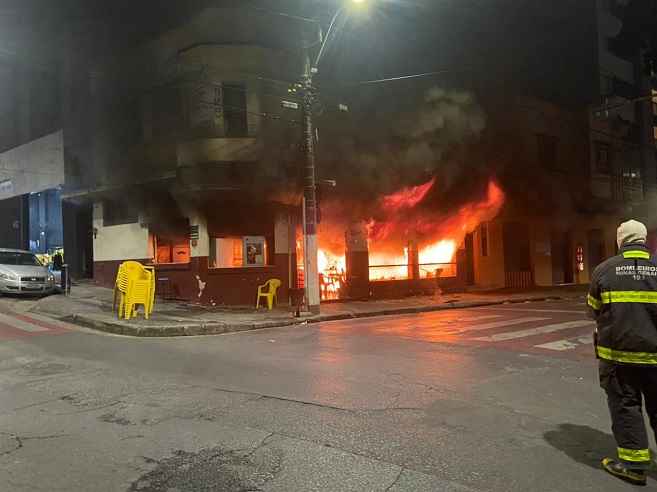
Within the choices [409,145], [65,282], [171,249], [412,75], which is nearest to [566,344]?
[409,145]

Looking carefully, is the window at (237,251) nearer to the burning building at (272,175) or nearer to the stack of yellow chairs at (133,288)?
the burning building at (272,175)

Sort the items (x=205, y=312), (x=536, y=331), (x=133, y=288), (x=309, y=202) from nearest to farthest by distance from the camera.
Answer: (x=536, y=331), (x=133, y=288), (x=309, y=202), (x=205, y=312)

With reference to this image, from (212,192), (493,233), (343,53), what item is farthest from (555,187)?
(212,192)

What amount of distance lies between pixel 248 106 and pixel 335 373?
10.9 meters

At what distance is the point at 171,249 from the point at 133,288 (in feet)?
16.1

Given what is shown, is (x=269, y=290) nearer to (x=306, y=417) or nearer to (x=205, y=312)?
(x=205, y=312)

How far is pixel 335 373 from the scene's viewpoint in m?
7.00

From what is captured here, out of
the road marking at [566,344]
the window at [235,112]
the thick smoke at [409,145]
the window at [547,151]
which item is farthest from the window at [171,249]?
the window at [547,151]

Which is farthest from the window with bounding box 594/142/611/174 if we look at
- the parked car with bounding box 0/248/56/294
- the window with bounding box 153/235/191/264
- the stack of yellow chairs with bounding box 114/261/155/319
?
the parked car with bounding box 0/248/56/294

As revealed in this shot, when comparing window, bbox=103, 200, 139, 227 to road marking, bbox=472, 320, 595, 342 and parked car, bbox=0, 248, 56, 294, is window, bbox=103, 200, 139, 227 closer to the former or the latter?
parked car, bbox=0, 248, 56, 294

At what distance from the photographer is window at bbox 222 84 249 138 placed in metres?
15.9

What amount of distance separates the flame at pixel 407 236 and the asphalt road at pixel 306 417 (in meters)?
8.93

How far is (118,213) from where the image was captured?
61.3 feet

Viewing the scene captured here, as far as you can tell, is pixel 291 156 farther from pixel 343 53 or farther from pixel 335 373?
pixel 335 373
